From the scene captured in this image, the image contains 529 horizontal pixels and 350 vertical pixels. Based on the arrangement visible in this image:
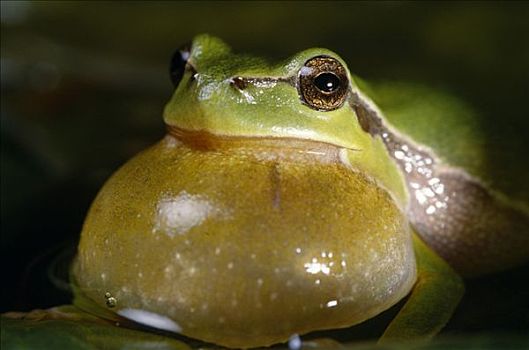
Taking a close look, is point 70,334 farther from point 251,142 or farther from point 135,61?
point 135,61

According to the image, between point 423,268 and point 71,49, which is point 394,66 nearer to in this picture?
point 71,49

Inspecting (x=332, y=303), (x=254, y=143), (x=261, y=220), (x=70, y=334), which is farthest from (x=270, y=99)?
(x=70, y=334)

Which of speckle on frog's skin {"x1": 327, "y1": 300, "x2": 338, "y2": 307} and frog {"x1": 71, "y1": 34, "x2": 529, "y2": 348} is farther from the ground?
frog {"x1": 71, "y1": 34, "x2": 529, "y2": 348}

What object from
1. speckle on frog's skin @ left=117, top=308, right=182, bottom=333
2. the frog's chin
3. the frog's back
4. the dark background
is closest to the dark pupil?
the frog's chin

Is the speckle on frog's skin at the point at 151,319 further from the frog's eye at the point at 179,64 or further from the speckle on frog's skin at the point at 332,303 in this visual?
the frog's eye at the point at 179,64

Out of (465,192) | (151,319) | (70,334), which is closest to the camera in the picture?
(70,334)

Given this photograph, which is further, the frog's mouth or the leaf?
the frog's mouth

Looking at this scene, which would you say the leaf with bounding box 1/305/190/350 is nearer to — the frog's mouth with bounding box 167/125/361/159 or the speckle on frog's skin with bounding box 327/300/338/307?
the speckle on frog's skin with bounding box 327/300/338/307

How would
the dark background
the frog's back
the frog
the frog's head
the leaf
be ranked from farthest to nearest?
the dark background, the frog's back, the frog's head, the frog, the leaf
